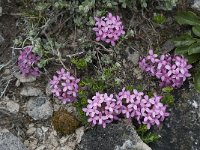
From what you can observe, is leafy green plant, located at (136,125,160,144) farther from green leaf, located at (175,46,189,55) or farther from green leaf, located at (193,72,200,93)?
green leaf, located at (175,46,189,55)

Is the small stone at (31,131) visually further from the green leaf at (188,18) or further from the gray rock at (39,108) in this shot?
the green leaf at (188,18)

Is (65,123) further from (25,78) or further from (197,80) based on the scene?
(197,80)

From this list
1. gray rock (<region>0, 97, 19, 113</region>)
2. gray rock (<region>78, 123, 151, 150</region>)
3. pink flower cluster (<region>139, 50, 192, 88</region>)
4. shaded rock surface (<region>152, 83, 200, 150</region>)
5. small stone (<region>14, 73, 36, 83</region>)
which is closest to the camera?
gray rock (<region>78, 123, 151, 150</region>)

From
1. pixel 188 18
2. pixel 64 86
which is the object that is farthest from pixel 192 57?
pixel 64 86

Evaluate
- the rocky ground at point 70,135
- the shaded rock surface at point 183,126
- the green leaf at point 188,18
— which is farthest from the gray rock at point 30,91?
the green leaf at point 188,18

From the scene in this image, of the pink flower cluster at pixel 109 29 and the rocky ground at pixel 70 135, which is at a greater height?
the pink flower cluster at pixel 109 29

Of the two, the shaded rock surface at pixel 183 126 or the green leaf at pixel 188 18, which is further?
the green leaf at pixel 188 18

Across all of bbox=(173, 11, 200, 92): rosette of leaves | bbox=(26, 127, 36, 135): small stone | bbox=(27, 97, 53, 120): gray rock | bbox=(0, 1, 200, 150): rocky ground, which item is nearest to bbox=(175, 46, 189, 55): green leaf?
bbox=(173, 11, 200, 92): rosette of leaves
